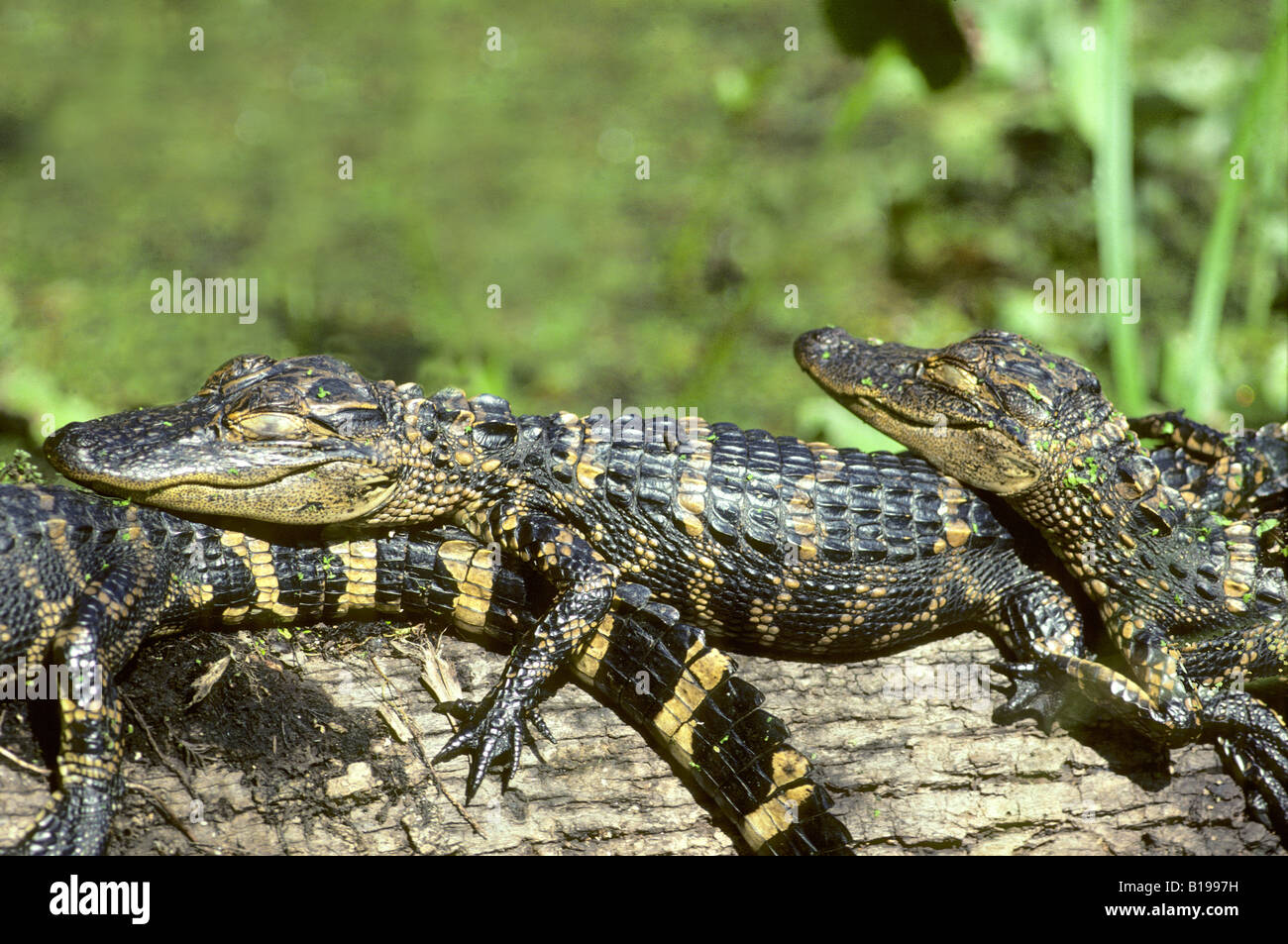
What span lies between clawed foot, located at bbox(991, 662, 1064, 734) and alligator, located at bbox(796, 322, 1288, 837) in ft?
0.40

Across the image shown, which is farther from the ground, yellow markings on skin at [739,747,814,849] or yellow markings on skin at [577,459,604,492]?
yellow markings on skin at [577,459,604,492]

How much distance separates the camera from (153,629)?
320 centimetres

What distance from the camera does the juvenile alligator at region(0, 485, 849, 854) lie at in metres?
2.93

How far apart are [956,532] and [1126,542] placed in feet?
1.91

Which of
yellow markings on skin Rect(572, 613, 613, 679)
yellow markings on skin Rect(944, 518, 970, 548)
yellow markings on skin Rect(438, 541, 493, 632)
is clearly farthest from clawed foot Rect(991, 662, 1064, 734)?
yellow markings on skin Rect(438, 541, 493, 632)

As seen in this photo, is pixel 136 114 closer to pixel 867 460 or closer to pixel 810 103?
pixel 810 103

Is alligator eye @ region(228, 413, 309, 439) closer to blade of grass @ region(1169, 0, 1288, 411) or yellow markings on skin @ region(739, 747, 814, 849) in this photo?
yellow markings on skin @ region(739, 747, 814, 849)

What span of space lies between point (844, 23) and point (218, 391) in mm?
3243

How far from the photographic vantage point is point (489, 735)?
3320mm

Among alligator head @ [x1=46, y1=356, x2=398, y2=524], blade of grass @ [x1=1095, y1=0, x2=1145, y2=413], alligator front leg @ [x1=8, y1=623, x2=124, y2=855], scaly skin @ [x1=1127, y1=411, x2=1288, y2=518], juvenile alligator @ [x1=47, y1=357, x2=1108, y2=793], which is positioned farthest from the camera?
blade of grass @ [x1=1095, y1=0, x2=1145, y2=413]

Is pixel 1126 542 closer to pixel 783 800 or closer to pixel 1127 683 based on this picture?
pixel 1127 683

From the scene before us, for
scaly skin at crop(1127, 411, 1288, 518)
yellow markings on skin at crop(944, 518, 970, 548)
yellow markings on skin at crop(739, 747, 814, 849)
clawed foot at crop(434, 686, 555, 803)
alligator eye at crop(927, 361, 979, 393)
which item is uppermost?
alligator eye at crop(927, 361, 979, 393)

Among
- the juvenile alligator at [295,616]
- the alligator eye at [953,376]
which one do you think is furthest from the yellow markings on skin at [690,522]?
the alligator eye at [953,376]

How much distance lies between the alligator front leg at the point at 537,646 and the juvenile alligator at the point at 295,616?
0.12m
